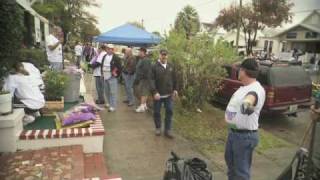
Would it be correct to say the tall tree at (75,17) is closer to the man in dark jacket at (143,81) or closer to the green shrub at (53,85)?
the man in dark jacket at (143,81)

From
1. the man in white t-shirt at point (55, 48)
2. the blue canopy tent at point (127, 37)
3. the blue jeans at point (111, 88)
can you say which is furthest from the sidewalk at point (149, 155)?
the blue canopy tent at point (127, 37)

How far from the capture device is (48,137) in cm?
504

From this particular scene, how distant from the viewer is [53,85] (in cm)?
701

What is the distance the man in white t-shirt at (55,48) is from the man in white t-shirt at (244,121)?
603 centimetres

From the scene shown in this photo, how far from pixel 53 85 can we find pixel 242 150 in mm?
4620

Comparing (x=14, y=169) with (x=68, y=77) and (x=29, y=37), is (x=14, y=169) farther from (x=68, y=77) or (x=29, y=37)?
(x=29, y=37)

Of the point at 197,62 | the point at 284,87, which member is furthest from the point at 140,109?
the point at 284,87

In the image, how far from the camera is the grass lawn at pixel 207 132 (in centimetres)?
648

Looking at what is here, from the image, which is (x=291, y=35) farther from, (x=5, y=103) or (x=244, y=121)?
(x=5, y=103)

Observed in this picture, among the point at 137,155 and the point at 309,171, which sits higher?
the point at 309,171

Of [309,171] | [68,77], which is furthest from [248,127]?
[68,77]

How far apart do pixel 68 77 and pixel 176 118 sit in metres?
2.84

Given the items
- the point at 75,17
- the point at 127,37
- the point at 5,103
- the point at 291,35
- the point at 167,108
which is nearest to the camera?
the point at 5,103

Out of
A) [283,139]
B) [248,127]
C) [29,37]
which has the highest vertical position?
[29,37]
